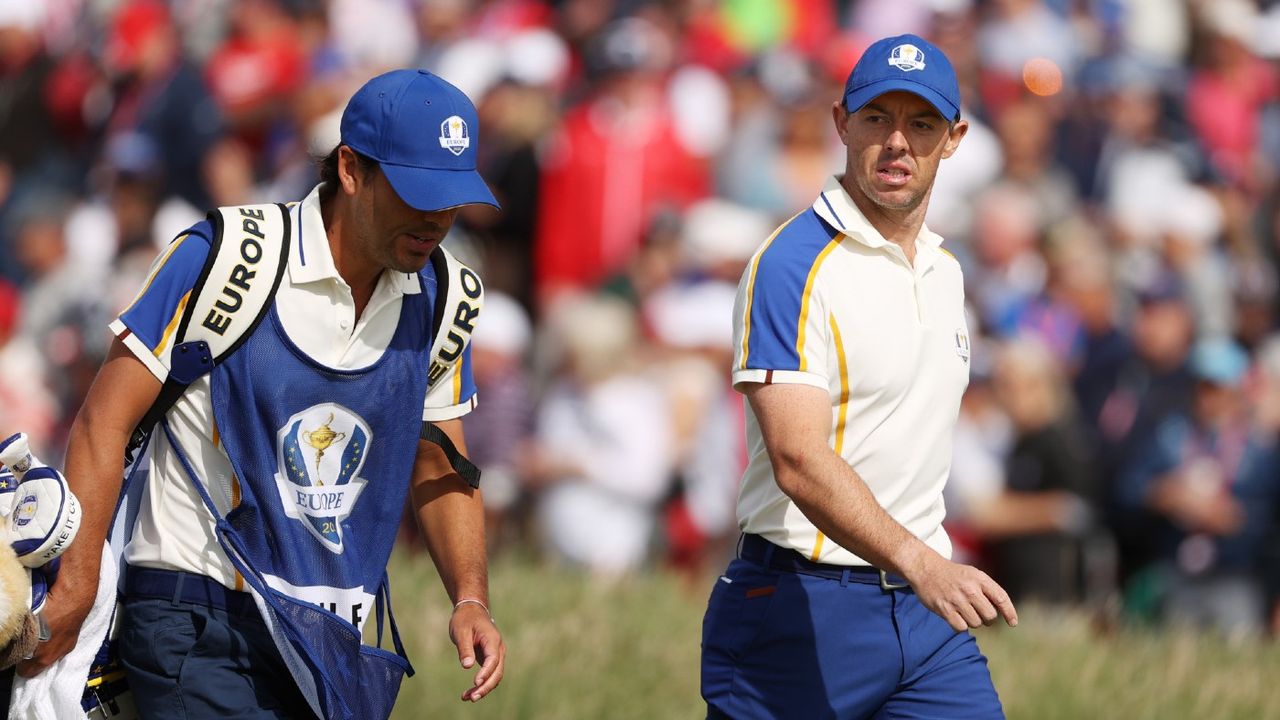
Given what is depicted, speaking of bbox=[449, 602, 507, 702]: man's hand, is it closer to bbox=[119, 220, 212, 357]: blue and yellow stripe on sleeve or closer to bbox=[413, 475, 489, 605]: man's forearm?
bbox=[413, 475, 489, 605]: man's forearm

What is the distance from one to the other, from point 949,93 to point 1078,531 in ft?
21.2

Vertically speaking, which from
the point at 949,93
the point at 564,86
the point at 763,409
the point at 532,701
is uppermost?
the point at 564,86

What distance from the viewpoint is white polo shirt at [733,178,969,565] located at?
5141 millimetres

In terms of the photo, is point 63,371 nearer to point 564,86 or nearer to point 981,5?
point 564,86

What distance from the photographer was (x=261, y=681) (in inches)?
196

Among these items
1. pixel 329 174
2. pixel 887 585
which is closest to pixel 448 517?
pixel 329 174

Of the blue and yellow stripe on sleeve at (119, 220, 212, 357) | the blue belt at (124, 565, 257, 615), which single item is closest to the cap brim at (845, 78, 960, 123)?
the blue and yellow stripe on sleeve at (119, 220, 212, 357)

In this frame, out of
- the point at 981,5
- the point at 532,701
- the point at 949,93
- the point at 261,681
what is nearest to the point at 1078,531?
the point at 532,701

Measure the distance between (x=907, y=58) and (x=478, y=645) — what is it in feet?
6.58

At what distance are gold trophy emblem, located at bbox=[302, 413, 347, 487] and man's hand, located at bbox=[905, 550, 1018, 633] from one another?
1540 millimetres

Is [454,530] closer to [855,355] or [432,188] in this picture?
[432,188]

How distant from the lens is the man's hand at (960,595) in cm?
451

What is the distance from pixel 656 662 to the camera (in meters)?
9.05

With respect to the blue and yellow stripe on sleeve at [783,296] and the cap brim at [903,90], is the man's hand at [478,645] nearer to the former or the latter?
the blue and yellow stripe on sleeve at [783,296]
